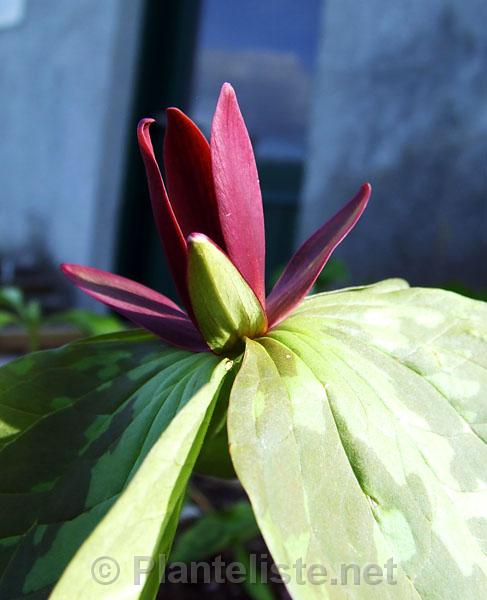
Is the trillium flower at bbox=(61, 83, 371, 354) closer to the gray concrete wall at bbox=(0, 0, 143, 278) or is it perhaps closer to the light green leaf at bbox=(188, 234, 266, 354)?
the light green leaf at bbox=(188, 234, 266, 354)

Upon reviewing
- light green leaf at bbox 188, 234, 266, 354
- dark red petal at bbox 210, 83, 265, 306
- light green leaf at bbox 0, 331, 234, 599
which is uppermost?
dark red petal at bbox 210, 83, 265, 306

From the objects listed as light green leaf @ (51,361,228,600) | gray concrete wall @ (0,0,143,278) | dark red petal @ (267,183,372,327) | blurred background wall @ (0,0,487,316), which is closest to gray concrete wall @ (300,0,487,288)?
blurred background wall @ (0,0,487,316)

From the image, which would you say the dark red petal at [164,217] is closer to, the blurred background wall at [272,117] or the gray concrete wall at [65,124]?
the blurred background wall at [272,117]

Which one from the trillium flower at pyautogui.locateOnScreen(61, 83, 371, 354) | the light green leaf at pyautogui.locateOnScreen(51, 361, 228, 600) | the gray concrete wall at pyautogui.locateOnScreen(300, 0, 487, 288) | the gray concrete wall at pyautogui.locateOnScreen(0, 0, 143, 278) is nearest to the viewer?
the light green leaf at pyautogui.locateOnScreen(51, 361, 228, 600)

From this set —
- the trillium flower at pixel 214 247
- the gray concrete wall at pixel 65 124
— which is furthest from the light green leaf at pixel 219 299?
the gray concrete wall at pixel 65 124

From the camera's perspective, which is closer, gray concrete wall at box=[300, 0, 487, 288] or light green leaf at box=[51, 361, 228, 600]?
light green leaf at box=[51, 361, 228, 600]

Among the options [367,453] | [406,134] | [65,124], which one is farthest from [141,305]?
[65,124]
